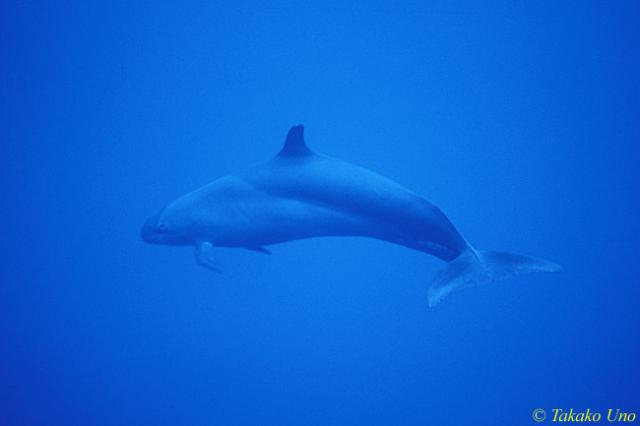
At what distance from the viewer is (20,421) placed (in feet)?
29.2

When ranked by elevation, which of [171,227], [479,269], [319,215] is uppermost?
[319,215]

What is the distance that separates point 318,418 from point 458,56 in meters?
14.1

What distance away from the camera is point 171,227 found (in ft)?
19.2

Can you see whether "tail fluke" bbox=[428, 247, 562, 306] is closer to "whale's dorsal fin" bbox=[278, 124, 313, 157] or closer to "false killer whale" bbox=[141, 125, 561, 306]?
"false killer whale" bbox=[141, 125, 561, 306]

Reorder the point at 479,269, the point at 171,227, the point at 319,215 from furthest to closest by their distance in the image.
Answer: the point at 171,227
the point at 319,215
the point at 479,269

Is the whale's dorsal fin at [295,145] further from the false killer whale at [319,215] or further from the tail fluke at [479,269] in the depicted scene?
the tail fluke at [479,269]

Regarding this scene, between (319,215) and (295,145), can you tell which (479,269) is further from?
(295,145)

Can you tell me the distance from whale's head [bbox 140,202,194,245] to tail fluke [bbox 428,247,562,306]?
3672 millimetres

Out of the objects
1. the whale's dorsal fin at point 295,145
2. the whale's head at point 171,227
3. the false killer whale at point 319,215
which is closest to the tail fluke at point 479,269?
the false killer whale at point 319,215

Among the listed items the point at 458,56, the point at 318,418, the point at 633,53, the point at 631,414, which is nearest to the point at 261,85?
the point at 458,56

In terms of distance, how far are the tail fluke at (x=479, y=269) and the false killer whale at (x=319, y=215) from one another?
0.01m

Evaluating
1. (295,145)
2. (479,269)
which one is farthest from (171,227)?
(479,269)

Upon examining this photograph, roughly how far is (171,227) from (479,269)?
444 centimetres

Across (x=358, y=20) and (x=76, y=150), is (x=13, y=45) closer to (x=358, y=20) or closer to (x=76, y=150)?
(x=76, y=150)
